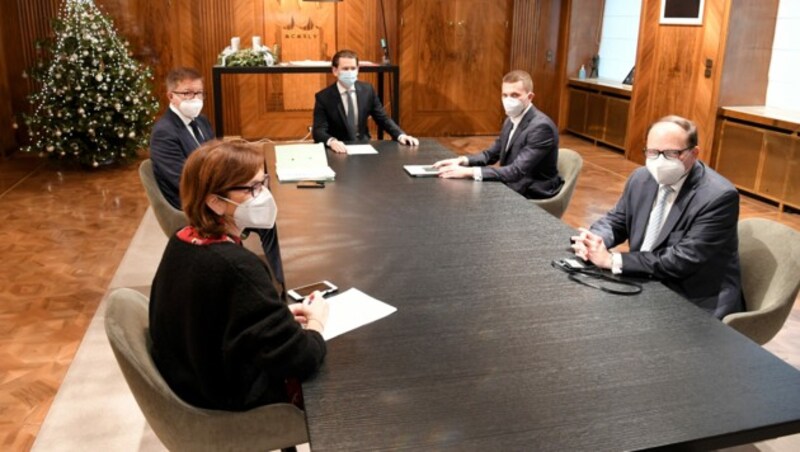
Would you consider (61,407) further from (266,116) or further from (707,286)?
(266,116)

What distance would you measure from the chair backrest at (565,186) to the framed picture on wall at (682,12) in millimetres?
3445

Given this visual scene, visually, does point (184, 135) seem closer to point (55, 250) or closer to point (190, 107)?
point (190, 107)

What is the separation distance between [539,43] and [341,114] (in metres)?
4.77

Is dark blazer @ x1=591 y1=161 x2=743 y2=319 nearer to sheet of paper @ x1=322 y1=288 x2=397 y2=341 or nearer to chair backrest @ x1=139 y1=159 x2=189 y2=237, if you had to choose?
sheet of paper @ x1=322 y1=288 x2=397 y2=341

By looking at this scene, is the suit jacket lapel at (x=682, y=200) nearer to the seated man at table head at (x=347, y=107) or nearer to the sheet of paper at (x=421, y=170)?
the sheet of paper at (x=421, y=170)

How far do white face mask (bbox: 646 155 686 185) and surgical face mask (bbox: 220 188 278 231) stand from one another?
1.35 metres

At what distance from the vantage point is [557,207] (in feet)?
12.0

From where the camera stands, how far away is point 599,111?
827cm

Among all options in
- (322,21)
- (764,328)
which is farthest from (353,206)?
(322,21)

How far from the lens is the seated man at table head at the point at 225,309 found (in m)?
1.56

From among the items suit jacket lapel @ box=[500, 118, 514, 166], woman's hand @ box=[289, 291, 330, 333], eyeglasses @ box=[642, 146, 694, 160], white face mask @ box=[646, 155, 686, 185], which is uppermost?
eyeglasses @ box=[642, 146, 694, 160]

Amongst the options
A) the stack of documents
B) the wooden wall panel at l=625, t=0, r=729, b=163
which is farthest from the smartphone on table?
the wooden wall panel at l=625, t=0, r=729, b=163

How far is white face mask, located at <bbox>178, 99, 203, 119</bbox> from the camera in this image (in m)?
3.64

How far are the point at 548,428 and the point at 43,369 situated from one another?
99.7 inches
